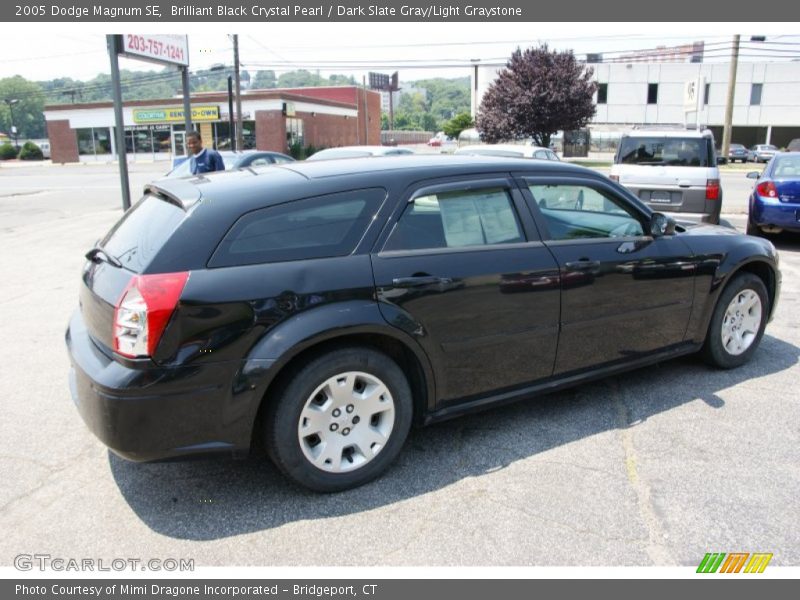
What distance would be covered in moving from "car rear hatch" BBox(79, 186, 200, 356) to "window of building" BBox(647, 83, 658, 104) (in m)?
61.5

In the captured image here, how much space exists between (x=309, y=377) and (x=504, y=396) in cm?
126

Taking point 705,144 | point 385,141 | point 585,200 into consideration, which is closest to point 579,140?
point 385,141

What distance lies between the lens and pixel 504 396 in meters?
3.71

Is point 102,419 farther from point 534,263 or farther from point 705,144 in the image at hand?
point 705,144

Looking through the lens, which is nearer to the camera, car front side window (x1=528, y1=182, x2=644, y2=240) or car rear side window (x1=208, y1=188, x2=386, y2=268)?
car rear side window (x1=208, y1=188, x2=386, y2=268)

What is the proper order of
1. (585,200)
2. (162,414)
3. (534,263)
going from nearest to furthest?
(162,414)
(534,263)
(585,200)

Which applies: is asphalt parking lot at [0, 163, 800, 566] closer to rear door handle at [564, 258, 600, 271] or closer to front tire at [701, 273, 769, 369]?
front tire at [701, 273, 769, 369]

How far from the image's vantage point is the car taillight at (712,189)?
9.55m

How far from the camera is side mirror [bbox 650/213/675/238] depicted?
423cm

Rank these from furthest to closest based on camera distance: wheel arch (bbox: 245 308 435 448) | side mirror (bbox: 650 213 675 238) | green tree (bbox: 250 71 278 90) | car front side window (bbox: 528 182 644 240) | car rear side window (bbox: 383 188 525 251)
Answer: green tree (bbox: 250 71 278 90) → side mirror (bbox: 650 213 675 238) → car front side window (bbox: 528 182 644 240) → car rear side window (bbox: 383 188 525 251) → wheel arch (bbox: 245 308 435 448)

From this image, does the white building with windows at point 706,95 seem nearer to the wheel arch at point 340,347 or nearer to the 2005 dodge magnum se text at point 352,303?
the 2005 dodge magnum se text at point 352,303

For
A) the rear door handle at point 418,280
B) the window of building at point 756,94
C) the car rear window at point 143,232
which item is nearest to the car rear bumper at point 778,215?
the rear door handle at point 418,280

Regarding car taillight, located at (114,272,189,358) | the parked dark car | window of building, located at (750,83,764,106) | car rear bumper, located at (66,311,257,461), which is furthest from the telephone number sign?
window of building, located at (750,83,764,106)

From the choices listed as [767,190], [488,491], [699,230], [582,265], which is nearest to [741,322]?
[699,230]
